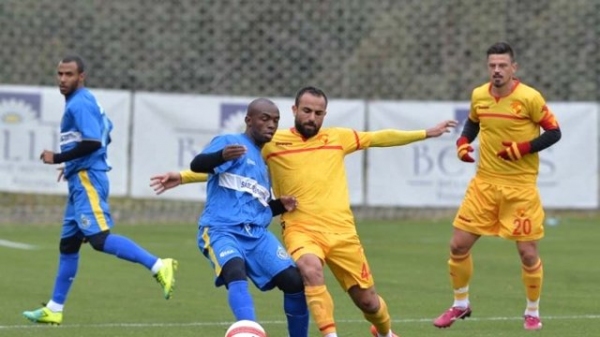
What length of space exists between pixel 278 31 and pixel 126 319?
12.1m

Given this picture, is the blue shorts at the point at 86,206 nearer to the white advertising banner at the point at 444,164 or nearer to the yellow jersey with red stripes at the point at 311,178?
the yellow jersey with red stripes at the point at 311,178

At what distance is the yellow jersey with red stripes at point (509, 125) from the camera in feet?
36.0

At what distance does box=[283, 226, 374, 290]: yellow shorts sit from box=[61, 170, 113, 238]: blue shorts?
8.76ft

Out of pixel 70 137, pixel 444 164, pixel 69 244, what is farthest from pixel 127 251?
pixel 444 164

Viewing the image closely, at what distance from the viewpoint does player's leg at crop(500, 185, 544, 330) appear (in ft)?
36.0

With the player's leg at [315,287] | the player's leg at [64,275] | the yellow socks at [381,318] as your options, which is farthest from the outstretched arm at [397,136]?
the player's leg at [64,275]

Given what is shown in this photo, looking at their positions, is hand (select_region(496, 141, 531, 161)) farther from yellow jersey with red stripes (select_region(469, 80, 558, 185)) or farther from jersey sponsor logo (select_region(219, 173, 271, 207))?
jersey sponsor logo (select_region(219, 173, 271, 207))

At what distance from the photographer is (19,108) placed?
20375mm

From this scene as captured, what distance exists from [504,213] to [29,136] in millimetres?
10768

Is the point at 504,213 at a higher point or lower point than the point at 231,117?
higher

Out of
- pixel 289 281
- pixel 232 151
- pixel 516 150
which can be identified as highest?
pixel 232 151

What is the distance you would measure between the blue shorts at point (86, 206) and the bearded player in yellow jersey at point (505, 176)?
2.89 metres

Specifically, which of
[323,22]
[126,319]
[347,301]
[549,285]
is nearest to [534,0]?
[323,22]

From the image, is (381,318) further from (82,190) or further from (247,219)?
(82,190)
